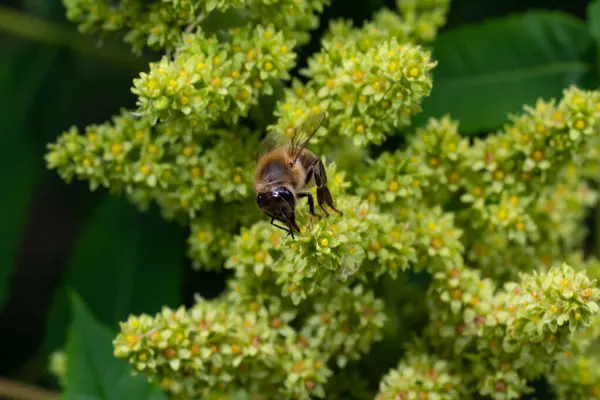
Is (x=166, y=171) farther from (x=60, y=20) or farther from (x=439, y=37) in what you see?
(x=60, y=20)

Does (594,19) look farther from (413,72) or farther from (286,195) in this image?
(286,195)

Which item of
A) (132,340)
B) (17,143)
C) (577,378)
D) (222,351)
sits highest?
(17,143)

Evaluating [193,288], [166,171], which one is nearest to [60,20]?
[193,288]

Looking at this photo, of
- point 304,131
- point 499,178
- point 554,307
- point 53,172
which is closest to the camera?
point 554,307

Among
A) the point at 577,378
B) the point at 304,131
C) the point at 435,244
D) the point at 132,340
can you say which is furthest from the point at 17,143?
the point at 577,378

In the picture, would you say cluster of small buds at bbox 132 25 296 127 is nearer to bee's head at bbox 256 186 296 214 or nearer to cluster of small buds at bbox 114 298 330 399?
bee's head at bbox 256 186 296 214

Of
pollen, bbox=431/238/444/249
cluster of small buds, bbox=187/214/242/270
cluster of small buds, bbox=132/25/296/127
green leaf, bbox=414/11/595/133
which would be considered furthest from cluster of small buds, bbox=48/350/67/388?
green leaf, bbox=414/11/595/133
